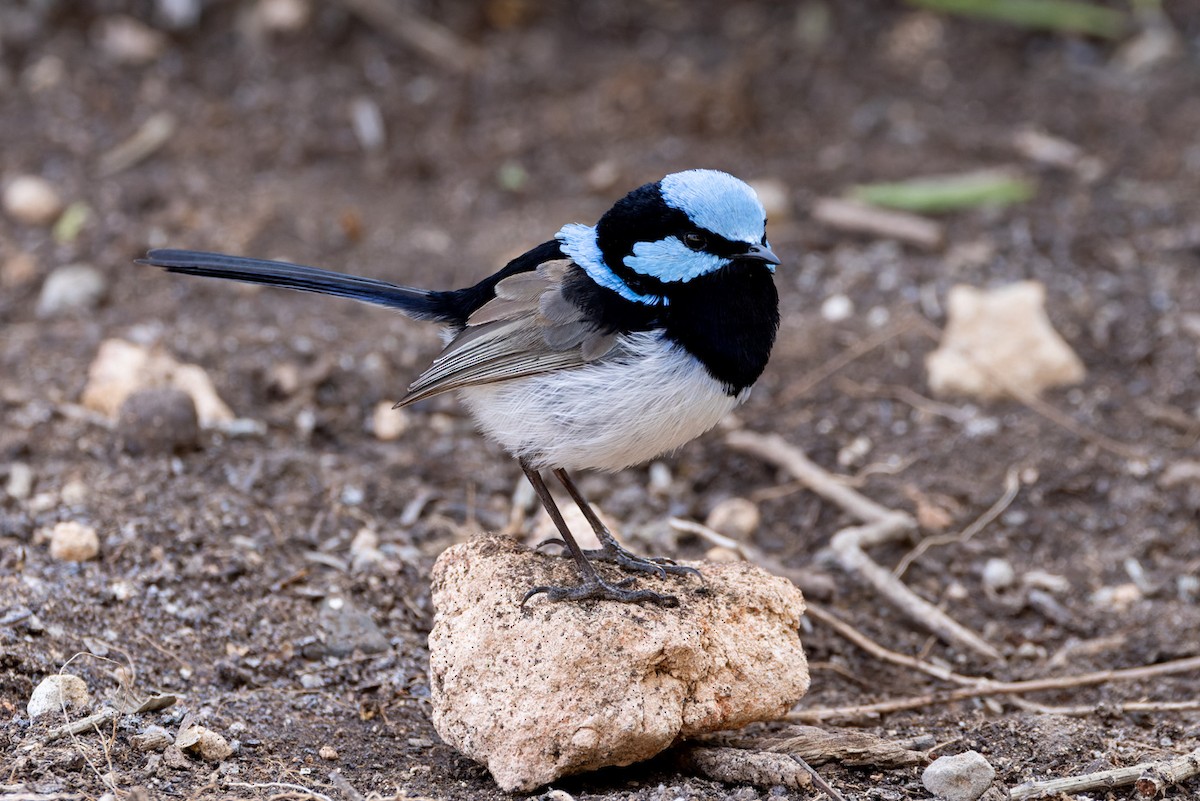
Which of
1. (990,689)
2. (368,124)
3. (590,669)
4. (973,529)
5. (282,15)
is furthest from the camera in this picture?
Answer: (282,15)

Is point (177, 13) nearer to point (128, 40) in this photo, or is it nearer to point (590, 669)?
point (128, 40)

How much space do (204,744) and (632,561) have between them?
1.36 metres

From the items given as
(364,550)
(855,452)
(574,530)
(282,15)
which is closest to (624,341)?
(574,530)

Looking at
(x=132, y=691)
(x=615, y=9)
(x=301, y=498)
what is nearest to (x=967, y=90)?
(x=615, y=9)

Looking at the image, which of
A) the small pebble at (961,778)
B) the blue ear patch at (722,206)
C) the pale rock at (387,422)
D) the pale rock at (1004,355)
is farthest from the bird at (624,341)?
the pale rock at (1004,355)

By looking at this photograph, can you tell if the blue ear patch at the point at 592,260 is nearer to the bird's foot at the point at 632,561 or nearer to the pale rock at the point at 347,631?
the bird's foot at the point at 632,561

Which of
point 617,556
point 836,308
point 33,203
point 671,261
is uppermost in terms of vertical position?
point 671,261

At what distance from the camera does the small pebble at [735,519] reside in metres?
5.26

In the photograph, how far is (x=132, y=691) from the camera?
3773mm

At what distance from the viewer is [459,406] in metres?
5.94

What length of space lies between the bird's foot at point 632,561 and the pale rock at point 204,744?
111 centimetres

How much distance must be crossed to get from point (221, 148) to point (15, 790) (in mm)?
5092

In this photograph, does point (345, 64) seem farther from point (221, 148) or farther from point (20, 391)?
point (20, 391)

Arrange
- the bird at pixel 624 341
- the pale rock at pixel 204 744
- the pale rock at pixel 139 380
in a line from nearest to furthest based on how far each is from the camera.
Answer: the pale rock at pixel 204 744 → the bird at pixel 624 341 → the pale rock at pixel 139 380
